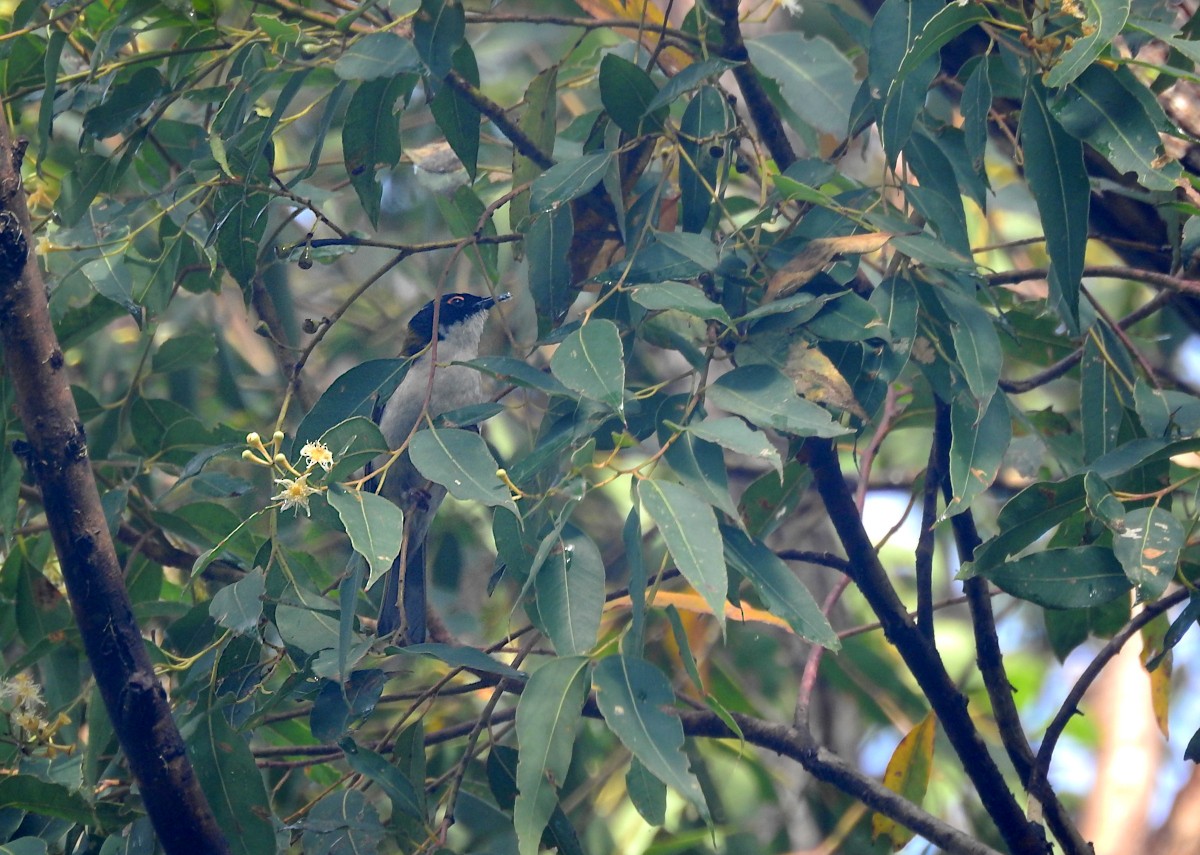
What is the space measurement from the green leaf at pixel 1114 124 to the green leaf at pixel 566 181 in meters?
0.69

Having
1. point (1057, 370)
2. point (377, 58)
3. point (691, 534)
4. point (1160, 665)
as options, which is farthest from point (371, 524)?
A: point (1160, 665)

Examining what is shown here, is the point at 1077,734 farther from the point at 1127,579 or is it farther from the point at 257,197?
the point at 257,197

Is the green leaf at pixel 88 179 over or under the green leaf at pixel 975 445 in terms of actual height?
over

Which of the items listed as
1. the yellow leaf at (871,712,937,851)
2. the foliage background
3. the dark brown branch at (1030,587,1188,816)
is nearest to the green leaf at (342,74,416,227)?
the foliage background

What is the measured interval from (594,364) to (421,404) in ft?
6.69

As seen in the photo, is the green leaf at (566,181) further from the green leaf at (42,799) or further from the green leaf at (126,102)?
the green leaf at (42,799)

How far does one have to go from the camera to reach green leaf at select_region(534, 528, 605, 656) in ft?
4.95

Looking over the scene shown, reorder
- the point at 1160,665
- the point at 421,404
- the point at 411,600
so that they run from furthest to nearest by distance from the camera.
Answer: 1. the point at 421,404
2. the point at 411,600
3. the point at 1160,665

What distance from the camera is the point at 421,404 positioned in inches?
137

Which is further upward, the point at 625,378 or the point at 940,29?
the point at 940,29

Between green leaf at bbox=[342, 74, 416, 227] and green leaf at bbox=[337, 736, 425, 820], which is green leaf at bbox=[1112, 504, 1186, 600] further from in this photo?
green leaf at bbox=[342, 74, 416, 227]

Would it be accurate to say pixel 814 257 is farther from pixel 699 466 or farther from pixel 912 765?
pixel 912 765

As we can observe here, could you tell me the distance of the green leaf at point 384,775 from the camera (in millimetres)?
1681

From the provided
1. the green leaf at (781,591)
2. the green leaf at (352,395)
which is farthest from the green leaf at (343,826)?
the green leaf at (781,591)
